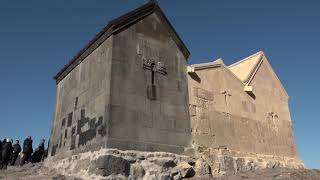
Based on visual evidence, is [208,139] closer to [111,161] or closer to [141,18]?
[111,161]

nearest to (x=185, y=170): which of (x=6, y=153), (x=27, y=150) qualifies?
(x=6, y=153)

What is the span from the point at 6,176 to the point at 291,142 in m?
10.6

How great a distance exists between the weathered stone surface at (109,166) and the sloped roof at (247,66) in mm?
6366

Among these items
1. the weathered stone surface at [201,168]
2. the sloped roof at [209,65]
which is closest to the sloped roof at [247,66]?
the sloped roof at [209,65]

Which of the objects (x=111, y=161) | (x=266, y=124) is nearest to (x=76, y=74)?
(x=111, y=161)

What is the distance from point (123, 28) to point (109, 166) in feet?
12.5

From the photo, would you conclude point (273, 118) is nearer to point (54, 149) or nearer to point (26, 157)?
point (54, 149)

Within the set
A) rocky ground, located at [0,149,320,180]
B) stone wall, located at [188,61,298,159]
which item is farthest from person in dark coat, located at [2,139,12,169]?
stone wall, located at [188,61,298,159]

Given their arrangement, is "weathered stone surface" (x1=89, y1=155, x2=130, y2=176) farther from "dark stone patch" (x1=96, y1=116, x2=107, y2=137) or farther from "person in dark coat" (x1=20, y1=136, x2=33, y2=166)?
"person in dark coat" (x1=20, y1=136, x2=33, y2=166)

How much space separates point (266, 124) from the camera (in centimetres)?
1230

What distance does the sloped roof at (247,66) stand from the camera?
41.1ft

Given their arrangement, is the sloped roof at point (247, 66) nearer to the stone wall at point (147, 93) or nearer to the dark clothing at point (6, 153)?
the stone wall at point (147, 93)

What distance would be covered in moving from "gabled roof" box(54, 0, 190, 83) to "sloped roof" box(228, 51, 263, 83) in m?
3.29

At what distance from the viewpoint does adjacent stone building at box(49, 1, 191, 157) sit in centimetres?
816
